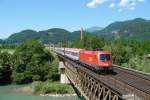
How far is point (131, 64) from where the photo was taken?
72.1 meters

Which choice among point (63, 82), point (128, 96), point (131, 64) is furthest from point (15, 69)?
point (128, 96)

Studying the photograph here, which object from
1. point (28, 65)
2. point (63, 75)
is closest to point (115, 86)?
point (63, 75)

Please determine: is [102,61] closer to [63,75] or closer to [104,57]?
[104,57]

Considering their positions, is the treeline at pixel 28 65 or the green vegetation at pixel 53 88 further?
the treeline at pixel 28 65

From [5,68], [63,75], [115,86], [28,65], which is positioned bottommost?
[63,75]

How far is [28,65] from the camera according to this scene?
3691 inches

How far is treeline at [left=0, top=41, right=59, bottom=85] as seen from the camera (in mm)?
91375

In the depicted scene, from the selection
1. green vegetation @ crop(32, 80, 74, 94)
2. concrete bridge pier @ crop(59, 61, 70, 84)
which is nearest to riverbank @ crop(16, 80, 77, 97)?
green vegetation @ crop(32, 80, 74, 94)

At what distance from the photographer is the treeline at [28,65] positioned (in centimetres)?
9138

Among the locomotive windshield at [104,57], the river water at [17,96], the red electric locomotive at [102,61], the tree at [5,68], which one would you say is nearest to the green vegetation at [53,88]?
the river water at [17,96]

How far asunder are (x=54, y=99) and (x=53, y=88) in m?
7.54

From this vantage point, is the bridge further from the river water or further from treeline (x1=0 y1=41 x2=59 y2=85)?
treeline (x1=0 y1=41 x2=59 y2=85)

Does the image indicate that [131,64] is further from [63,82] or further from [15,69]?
[15,69]

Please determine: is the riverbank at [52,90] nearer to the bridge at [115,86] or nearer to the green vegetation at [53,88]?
the green vegetation at [53,88]
